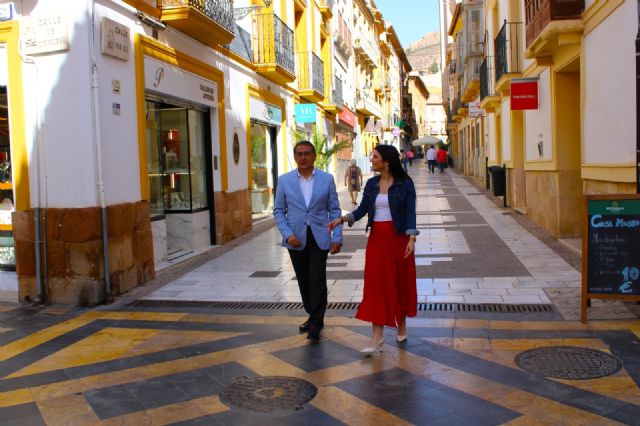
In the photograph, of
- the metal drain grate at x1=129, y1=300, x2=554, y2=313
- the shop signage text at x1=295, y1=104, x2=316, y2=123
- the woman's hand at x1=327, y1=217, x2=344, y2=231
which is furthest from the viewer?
the shop signage text at x1=295, y1=104, x2=316, y2=123

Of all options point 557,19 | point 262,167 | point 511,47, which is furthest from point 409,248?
point 511,47

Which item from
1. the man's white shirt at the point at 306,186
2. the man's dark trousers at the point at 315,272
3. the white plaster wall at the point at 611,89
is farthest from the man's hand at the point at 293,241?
the white plaster wall at the point at 611,89

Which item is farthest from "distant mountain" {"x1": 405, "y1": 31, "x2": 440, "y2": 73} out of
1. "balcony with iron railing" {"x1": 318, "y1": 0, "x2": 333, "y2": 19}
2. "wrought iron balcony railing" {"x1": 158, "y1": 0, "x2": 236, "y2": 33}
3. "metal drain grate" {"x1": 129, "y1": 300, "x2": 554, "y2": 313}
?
"metal drain grate" {"x1": 129, "y1": 300, "x2": 554, "y2": 313}

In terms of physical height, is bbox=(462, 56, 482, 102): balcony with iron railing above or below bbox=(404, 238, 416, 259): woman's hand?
above

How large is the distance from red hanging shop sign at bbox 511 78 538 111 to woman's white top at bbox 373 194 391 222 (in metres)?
8.76

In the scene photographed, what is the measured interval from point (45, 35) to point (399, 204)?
4661mm

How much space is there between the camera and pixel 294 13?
733 inches

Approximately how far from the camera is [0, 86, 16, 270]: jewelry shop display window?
773cm

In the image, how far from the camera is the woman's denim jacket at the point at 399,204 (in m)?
5.12

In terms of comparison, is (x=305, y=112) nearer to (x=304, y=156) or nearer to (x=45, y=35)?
(x=45, y=35)

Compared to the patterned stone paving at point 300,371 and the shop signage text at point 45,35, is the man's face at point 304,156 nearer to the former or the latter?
the patterned stone paving at point 300,371

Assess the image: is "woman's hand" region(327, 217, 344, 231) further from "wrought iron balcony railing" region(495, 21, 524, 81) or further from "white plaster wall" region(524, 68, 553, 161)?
"wrought iron balcony railing" region(495, 21, 524, 81)

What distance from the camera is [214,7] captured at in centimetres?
1083

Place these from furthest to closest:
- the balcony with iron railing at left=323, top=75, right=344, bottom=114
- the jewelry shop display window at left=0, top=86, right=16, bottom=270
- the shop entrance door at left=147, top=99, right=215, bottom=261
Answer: the balcony with iron railing at left=323, top=75, right=344, bottom=114, the shop entrance door at left=147, top=99, right=215, bottom=261, the jewelry shop display window at left=0, top=86, right=16, bottom=270
